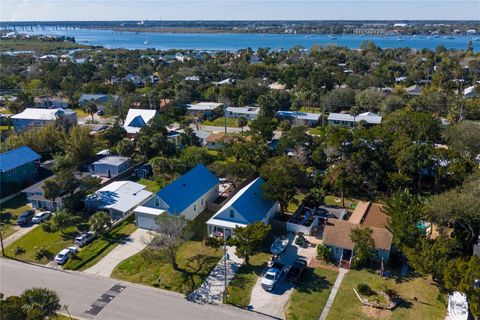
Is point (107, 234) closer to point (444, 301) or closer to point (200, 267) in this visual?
point (200, 267)

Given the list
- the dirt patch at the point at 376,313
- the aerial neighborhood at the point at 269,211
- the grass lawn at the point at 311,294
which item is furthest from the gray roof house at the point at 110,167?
the dirt patch at the point at 376,313

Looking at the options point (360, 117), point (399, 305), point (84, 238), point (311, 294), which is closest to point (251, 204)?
point (311, 294)

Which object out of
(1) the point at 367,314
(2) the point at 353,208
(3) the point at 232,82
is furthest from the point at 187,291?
(3) the point at 232,82

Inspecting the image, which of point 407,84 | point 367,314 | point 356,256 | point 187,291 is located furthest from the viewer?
point 407,84

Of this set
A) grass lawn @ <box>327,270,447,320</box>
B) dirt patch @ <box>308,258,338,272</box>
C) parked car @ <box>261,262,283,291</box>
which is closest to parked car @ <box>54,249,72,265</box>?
parked car @ <box>261,262,283,291</box>

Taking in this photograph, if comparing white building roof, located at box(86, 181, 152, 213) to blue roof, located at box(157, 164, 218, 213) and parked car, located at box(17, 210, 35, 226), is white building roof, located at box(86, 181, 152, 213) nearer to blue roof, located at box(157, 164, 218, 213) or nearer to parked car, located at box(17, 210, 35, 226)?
blue roof, located at box(157, 164, 218, 213)

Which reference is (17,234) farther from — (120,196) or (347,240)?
(347,240)
